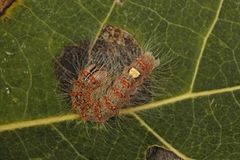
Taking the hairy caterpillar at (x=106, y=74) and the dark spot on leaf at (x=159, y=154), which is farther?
the dark spot on leaf at (x=159, y=154)

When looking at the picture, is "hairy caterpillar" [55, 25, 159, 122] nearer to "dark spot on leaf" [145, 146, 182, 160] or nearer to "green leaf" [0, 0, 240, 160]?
"green leaf" [0, 0, 240, 160]

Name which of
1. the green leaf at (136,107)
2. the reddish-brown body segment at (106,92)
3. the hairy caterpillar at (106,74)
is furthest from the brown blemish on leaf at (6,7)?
the reddish-brown body segment at (106,92)

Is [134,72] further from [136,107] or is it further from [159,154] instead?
[159,154]

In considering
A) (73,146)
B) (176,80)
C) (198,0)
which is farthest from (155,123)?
(198,0)

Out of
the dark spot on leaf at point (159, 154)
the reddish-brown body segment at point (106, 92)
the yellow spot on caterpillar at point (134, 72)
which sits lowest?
the dark spot on leaf at point (159, 154)

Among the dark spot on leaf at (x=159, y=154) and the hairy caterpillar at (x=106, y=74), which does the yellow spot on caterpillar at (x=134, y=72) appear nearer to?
the hairy caterpillar at (x=106, y=74)

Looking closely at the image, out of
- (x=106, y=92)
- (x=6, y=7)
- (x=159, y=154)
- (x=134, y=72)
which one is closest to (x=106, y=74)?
(x=106, y=92)
